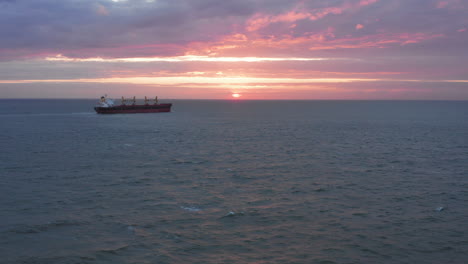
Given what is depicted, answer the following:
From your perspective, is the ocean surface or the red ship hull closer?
the ocean surface

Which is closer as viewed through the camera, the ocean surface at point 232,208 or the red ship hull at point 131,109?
the ocean surface at point 232,208

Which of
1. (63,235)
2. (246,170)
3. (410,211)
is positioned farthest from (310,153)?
(63,235)

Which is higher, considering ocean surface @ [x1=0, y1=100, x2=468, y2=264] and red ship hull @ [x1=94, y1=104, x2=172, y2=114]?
red ship hull @ [x1=94, y1=104, x2=172, y2=114]

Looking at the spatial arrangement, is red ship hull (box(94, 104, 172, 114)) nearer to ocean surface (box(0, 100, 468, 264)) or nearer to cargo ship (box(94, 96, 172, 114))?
cargo ship (box(94, 96, 172, 114))

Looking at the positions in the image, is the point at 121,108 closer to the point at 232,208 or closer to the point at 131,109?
the point at 131,109

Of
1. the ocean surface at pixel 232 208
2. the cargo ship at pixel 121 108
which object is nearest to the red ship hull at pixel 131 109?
the cargo ship at pixel 121 108

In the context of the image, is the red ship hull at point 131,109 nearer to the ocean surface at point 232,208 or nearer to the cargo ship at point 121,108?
the cargo ship at point 121,108

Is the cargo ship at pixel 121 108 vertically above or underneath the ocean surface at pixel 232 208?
above

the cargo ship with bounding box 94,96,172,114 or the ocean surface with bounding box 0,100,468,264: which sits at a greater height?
the cargo ship with bounding box 94,96,172,114

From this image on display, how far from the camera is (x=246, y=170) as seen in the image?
43.7 m

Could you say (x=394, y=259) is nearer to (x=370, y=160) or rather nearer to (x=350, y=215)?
(x=350, y=215)

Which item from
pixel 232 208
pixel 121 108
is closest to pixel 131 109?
pixel 121 108

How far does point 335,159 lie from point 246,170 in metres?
14.8

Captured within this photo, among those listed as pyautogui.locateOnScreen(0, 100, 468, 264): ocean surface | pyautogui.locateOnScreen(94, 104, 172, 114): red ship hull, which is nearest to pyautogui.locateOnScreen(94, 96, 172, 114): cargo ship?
pyautogui.locateOnScreen(94, 104, 172, 114): red ship hull
